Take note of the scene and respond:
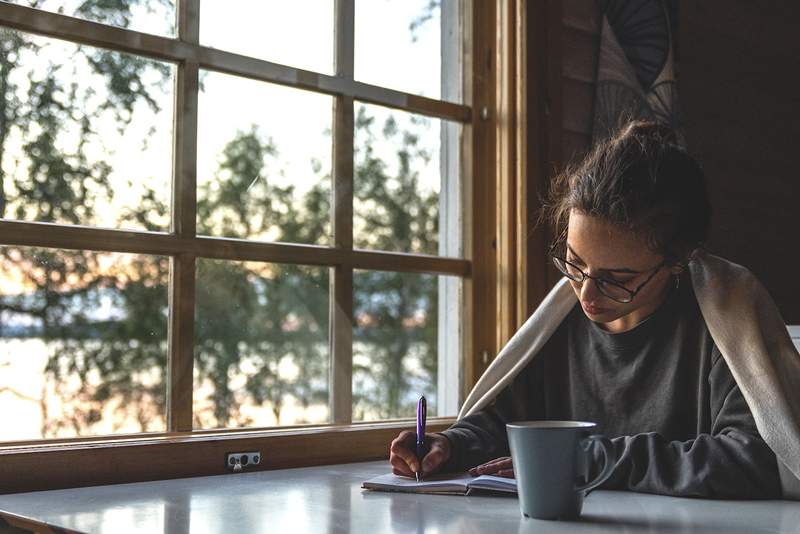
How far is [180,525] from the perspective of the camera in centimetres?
107

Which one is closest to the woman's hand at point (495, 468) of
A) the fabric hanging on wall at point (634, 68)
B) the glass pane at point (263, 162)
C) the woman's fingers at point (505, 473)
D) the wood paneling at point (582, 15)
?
the woman's fingers at point (505, 473)

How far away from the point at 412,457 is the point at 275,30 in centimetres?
92

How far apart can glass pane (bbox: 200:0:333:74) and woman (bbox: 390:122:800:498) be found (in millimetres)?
620

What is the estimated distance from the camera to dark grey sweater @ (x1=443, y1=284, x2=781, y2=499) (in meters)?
1.30

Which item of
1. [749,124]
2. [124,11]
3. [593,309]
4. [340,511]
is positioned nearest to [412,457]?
[340,511]

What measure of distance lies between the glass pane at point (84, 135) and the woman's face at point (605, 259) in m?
0.71

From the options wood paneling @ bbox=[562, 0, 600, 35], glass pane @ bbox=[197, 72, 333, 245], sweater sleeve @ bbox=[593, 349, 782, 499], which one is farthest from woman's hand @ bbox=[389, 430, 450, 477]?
wood paneling @ bbox=[562, 0, 600, 35]

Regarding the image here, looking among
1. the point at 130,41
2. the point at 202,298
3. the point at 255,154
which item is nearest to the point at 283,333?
the point at 202,298

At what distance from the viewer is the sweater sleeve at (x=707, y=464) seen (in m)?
1.28

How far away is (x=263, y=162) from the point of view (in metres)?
1.83

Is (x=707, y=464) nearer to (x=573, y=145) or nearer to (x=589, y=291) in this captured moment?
(x=589, y=291)

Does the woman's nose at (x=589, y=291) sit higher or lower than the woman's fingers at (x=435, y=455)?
higher

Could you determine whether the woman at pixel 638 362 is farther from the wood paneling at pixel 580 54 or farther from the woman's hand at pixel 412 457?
the wood paneling at pixel 580 54

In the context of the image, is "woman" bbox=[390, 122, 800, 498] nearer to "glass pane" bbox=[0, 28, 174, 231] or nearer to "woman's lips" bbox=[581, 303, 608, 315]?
"woman's lips" bbox=[581, 303, 608, 315]
